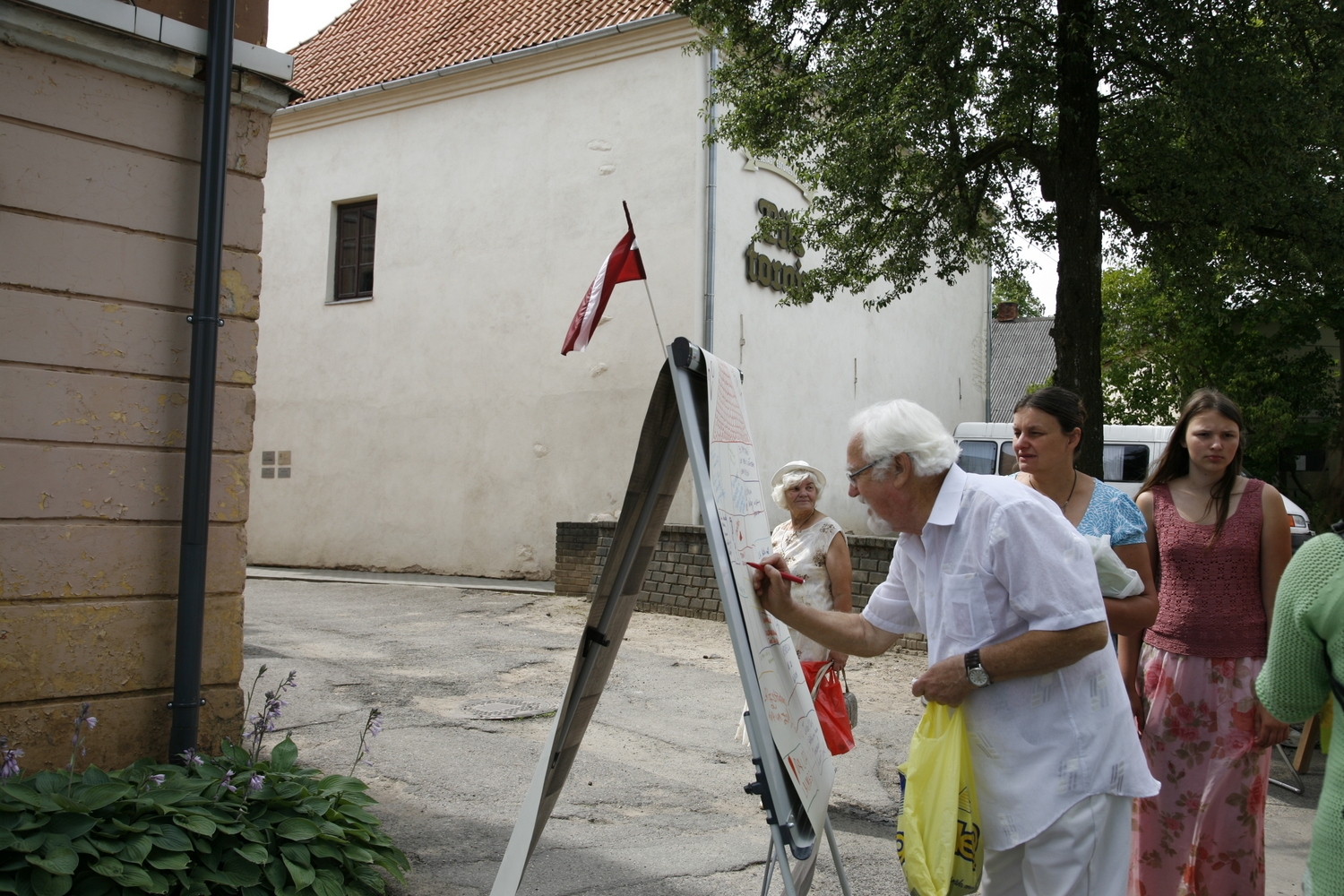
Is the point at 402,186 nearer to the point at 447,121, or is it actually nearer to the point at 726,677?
the point at 447,121

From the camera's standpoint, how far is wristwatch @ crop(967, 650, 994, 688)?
2588mm

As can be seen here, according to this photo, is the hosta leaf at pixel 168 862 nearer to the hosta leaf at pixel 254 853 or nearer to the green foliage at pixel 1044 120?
the hosta leaf at pixel 254 853

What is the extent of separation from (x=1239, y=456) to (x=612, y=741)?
429cm

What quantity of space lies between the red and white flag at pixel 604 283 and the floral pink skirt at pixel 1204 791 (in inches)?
94.2

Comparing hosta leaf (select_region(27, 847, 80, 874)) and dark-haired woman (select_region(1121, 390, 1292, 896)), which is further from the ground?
dark-haired woman (select_region(1121, 390, 1292, 896))

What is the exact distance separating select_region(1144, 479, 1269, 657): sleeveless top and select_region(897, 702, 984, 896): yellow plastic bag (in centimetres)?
170

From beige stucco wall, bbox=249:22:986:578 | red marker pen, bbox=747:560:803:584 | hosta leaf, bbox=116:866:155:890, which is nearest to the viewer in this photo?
red marker pen, bbox=747:560:803:584

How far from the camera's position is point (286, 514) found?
18719 millimetres

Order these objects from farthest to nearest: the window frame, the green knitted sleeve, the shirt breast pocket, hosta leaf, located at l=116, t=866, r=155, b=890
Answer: the window frame < hosta leaf, located at l=116, t=866, r=155, b=890 < the shirt breast pocket < the green knitted sleeve

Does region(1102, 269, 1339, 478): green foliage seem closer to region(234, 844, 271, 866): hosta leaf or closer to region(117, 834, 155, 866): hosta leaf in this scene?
region(234, 844, 271, 866): hosta leaf

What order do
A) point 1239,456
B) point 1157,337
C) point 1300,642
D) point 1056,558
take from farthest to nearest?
point 1157,337 < point 1239,456 < point 1056,558 < point 1300,642

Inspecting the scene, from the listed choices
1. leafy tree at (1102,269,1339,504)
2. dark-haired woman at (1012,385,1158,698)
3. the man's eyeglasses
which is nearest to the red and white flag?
the man's eyeglasses

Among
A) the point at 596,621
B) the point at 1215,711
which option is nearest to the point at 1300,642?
the point at 1215,711

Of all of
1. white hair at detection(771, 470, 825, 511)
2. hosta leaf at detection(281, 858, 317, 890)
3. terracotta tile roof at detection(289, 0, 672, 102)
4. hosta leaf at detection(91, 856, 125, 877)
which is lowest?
hosta leaf at detection(281, 858, 317, 890)
